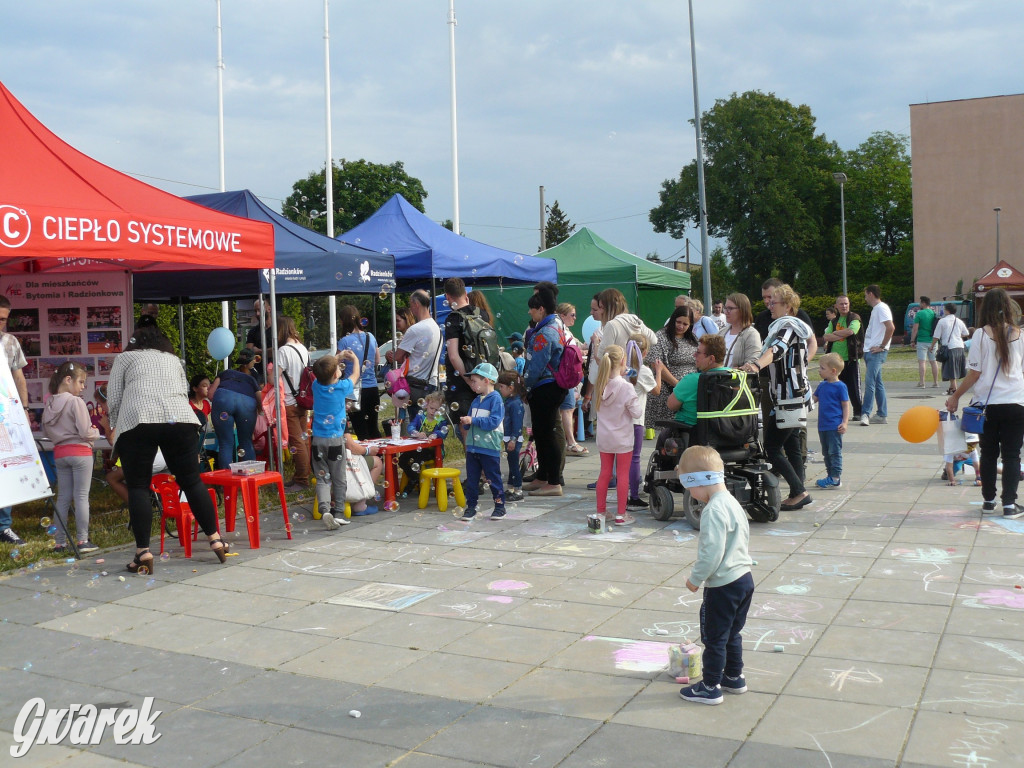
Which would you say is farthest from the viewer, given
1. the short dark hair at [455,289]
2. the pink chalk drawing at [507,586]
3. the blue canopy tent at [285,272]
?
the blue canopy tent at [285,272]

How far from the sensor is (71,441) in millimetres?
6980

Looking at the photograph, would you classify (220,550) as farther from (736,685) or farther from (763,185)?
(763,185)

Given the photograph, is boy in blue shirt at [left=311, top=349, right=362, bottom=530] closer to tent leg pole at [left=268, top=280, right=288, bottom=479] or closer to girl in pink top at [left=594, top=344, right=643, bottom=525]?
tent leg pole at [left=268, top=280, right=288, bottom=479]

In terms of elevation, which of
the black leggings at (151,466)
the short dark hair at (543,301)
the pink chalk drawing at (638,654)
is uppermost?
the short dark hair at (543,301)

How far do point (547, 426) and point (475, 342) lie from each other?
1.08 m

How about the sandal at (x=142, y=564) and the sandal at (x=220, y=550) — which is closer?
the sandal at (x=142, y=564)

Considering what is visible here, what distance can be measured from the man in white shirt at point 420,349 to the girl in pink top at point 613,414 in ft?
7.97

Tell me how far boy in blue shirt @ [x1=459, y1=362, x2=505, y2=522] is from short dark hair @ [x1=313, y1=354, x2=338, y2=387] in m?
1.17

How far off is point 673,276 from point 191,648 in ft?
51.5

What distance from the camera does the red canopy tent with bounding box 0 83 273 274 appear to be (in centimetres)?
636

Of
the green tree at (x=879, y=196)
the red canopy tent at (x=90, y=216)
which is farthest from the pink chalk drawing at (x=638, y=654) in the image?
the green tree at (x=879, y=196)

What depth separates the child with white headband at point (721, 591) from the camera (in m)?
3.90

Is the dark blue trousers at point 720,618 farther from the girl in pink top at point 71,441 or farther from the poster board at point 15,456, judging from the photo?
the girl in pink top at point 71,441

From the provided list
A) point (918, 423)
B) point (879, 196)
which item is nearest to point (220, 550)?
point (918, 423)
